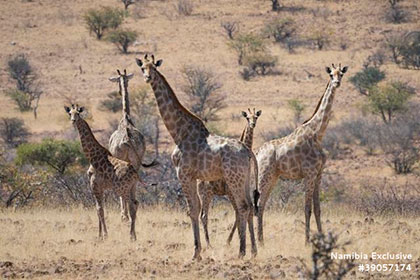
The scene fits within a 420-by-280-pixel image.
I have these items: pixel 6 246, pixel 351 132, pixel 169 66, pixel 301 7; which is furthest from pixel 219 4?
pixel 6 246

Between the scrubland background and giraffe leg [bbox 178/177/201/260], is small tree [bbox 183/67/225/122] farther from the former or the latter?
giraffe leg [bbox 178/177/201/260]

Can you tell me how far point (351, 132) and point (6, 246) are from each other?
23.8m

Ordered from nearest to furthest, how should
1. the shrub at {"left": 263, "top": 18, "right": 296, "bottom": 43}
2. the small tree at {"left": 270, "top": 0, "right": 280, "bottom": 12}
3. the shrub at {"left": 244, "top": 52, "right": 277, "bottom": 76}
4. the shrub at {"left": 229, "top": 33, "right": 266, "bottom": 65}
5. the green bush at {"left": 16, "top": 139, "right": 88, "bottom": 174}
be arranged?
the green bush at {"left": 16, "top": 139, "right": 88, "bottom": 174} < the shrub at {"left": 244, "top": 52, "right": 277, "bottom": 76} < the shrub at {"left": 229, "top": 33, "right": 266, "bottom": 65} < the shrub at {"left": 263, "top": 18, "right": 296, "bottom": 43} < the small tree at {"left": 270, "top": 0, "right": 280, "bottom": 12}

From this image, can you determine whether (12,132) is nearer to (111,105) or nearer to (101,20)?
→ (111,105)

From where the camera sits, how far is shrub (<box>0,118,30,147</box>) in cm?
3534

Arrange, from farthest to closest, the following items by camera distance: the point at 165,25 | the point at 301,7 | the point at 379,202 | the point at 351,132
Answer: the point at 301,7 < the point at 165,25 < the point at 351,132 < the point at 379,202

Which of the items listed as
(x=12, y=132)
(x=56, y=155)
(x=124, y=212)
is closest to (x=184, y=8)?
(x=12, y=132)

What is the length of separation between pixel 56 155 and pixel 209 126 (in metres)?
7.65

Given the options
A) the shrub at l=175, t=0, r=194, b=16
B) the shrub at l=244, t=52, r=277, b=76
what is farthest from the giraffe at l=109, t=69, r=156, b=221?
the shrub at l=175, t=0, r=194, b=16

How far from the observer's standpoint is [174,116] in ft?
39.8

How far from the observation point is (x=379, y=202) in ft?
57.3

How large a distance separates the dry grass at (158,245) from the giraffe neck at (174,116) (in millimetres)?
1724

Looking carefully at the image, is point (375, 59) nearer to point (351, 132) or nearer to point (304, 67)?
point (304, 67)

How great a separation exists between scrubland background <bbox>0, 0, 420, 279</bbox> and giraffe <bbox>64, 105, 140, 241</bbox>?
501 mm
